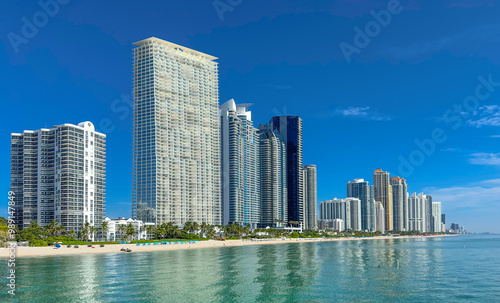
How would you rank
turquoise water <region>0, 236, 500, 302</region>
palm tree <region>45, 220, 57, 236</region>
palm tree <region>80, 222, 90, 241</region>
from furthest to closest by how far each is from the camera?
palm tree <region>80, 222, 90, 241</region>, palm tree <region>45, 220, 57, 236</region>, turquoise water <region>0, 236, 500, 302</region>

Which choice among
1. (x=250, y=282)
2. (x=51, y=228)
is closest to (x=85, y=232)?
(x=51, y=228)

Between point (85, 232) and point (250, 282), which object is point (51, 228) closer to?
point (85, 232)

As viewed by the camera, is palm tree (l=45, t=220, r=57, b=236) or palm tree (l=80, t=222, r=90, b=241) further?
palm tree (l=80, t=222, r=90, b=241)

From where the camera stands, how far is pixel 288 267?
108 meters

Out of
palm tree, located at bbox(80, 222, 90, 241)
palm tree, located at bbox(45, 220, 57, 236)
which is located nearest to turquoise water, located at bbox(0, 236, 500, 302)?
palm tree, located at bbox(45, 220, 57, 236)

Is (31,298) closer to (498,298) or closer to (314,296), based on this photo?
(314,296)

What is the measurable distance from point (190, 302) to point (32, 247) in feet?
336

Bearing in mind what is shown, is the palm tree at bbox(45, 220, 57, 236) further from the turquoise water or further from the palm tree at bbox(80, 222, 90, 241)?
the turquoise water

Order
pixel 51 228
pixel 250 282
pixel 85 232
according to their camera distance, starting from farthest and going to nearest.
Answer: pixel 85 232 → pixel 51 228 → pixel 250 282

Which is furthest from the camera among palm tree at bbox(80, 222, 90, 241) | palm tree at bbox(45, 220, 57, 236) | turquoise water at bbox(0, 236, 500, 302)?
palm tree at bbox(80, 222, 90, 241)

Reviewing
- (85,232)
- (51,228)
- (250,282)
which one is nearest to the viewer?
(250,282)

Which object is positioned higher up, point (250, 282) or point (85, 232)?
point (250, 282)

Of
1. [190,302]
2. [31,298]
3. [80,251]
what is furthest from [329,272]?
[80,251]

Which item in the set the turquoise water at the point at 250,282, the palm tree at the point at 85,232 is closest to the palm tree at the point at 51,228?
the palm tree at the point at 85,232
